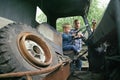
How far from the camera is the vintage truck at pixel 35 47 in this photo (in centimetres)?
270

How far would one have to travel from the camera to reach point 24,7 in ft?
14.2

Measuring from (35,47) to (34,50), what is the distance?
0.04 meters

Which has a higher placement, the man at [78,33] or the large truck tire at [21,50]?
the man at [78,33]

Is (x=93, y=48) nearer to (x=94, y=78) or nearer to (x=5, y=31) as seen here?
(x=94, y=78)

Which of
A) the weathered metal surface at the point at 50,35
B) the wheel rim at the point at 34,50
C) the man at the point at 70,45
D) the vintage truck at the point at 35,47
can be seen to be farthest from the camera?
the man at the point at 70,45

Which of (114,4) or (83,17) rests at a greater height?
(83,17)

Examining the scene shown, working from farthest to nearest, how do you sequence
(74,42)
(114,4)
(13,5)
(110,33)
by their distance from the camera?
(74,42), (13,5), (110,33), (114,4)

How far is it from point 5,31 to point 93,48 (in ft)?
7.70

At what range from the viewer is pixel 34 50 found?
333 centimetres

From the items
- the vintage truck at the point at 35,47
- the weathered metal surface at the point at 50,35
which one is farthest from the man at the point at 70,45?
the vintage truck at the point at 35,47

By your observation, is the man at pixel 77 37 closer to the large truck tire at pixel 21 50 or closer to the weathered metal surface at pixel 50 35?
the weathered metal surface at pixel 50 35

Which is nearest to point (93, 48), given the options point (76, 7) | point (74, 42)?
point (74, 42)

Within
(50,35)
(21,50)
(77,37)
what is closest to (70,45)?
(77,37)

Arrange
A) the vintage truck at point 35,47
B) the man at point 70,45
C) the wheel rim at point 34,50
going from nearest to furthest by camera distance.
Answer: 1. the vintage truck at point 35,47
2. the wheel rim at point 34,50
3. the man at point 70,45
